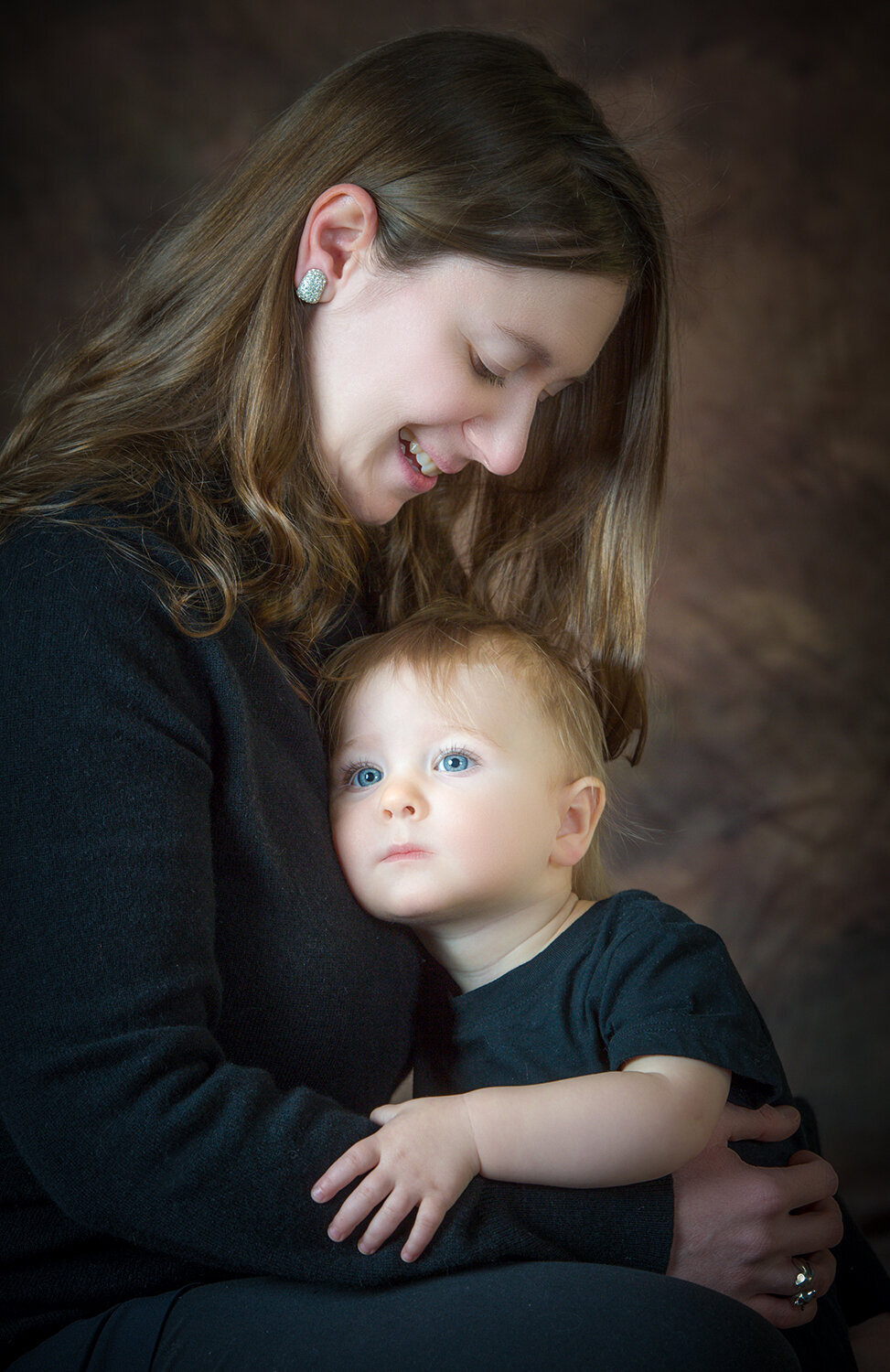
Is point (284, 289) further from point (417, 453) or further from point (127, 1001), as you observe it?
point (127, 1001)

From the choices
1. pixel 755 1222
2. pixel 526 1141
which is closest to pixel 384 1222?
pixel 526 1141

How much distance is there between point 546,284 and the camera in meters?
1.09

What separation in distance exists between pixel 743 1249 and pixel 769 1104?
165 mm

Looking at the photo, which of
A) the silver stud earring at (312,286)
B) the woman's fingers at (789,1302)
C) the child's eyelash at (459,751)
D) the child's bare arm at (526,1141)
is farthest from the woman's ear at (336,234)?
the woman's fingers at (789,1302)

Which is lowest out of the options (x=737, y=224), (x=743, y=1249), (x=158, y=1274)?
(x=743, y=1249)

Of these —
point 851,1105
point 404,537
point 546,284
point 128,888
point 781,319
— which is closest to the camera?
point 128,888

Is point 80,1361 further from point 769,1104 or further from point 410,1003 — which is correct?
point 769,1104

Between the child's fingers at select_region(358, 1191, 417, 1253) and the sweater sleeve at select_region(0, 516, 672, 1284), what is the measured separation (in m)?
0.01

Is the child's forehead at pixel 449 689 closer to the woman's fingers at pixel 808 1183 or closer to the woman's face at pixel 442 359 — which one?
the woman's face at pixel 442 359

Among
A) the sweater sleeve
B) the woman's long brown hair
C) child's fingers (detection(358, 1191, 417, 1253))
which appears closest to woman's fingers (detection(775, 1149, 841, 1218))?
the sweater sleeve

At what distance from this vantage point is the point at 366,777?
45.5 inches

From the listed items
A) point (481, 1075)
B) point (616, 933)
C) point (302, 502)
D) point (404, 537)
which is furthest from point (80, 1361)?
point (404, 537)

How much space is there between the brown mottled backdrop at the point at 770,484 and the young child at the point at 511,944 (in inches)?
29.1

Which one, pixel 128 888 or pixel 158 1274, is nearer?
pixel 128 888
